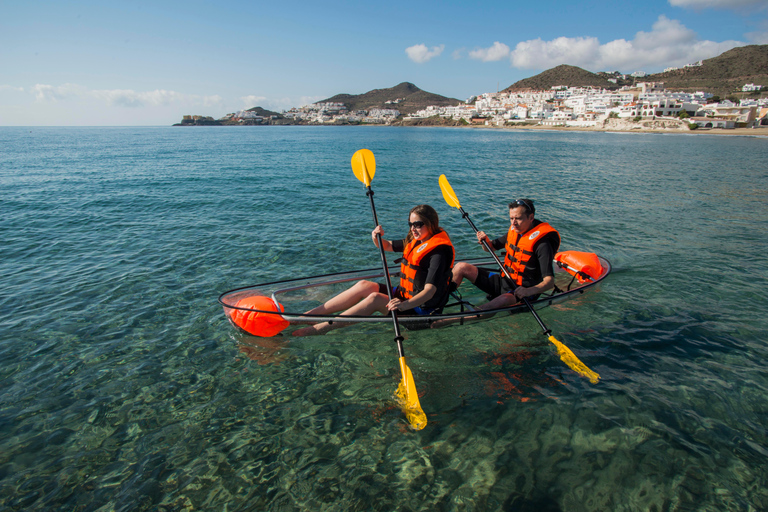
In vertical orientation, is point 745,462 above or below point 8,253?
below

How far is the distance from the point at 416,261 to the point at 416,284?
322mm

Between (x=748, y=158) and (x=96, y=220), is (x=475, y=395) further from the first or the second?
(x=748, y=158)

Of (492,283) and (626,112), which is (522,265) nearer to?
(492,283)

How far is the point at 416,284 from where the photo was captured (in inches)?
203

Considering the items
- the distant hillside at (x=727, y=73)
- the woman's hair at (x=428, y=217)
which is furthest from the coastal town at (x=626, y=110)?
the woman's hair at (x=428, y=217)

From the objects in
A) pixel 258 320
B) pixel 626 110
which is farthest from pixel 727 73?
pixel 258 320

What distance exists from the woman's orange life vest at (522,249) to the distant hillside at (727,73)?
162412 millimetres

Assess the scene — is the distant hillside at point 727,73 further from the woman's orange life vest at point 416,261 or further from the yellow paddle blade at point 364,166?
the woman's orange life vest at point 416,261

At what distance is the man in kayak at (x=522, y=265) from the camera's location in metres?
5.50

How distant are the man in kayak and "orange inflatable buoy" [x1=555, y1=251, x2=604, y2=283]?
1.68 meters

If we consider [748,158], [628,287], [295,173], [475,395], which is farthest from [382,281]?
[748,158]

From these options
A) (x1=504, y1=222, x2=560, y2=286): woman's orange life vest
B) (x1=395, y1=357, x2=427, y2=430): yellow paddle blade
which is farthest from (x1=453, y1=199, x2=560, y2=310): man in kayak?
(x1=395, y1=357, x2=427, y2=430): yellow paddle blade

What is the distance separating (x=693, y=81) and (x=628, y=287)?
18921cm

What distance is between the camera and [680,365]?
5109 millimetres
